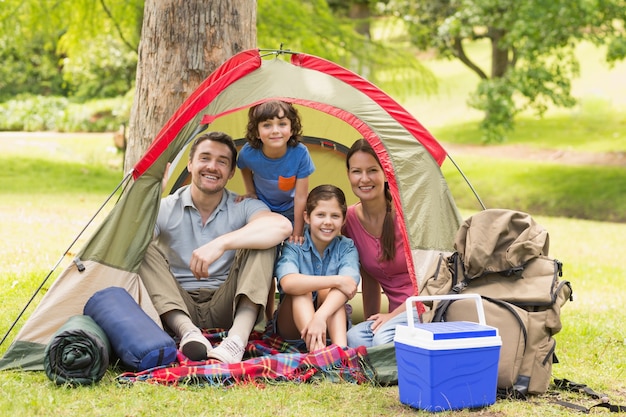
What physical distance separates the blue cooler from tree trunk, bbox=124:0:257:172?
2.57 metres

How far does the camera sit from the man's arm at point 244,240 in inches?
155

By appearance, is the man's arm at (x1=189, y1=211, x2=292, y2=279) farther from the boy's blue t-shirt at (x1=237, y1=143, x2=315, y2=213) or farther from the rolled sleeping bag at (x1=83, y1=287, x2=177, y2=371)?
the boy's blue t-shirt at (x1=237, y1=143, x2=315, y2=213)

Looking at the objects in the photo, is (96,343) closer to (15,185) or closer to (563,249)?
(563,249)

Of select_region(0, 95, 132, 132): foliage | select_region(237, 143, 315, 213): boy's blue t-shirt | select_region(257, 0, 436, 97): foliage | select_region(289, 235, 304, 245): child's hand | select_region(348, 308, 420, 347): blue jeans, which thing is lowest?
select_region(348, 308, 420, 347): blue jeans

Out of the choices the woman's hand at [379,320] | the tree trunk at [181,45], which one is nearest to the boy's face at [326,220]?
the woman's hand at [379,320]

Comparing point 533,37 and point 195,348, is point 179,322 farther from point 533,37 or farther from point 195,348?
point 533,37

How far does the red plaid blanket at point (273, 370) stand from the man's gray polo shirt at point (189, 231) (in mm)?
685

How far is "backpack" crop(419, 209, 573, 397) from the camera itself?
3361 millimetres

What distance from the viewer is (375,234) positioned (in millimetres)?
4320

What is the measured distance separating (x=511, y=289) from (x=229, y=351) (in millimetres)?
1382

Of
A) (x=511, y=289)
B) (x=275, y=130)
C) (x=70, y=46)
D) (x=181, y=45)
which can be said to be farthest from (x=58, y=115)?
(x=511, y=289)

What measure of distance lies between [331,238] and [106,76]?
17.6 m

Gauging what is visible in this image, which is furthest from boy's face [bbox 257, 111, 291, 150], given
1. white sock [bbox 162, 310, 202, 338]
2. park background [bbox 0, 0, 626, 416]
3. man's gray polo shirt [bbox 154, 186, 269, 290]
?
park background [bbox 0, 0, 626, 416]

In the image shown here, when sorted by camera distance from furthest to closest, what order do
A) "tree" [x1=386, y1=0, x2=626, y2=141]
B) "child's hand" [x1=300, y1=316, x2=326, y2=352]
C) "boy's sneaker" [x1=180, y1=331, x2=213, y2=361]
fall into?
"tree" [x1=386, y1=0, x2=626, y2=141] < "child's hand" [x1=300, y1=316, x2=326, y2=352] < "boy's sneaker" [x1=180, y1=331, x2=213, y2=361]
